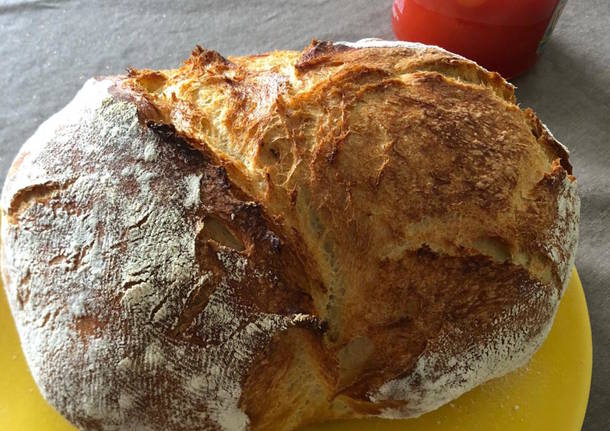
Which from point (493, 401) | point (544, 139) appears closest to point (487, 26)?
point (544, 139)

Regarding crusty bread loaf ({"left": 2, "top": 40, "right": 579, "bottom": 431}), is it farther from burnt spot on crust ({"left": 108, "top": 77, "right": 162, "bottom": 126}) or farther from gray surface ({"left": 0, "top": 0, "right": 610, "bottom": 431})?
gray surface ({"left": 0, "top": 0, "right": 610, "bottom": 431})

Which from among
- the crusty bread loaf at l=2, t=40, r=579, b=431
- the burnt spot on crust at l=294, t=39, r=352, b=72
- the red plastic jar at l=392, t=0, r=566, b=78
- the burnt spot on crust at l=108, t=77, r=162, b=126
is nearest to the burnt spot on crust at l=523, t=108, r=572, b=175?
the crusty bread loaf at l=2, t=40, r=579, b=431

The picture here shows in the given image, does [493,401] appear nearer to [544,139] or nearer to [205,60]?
[544,139]

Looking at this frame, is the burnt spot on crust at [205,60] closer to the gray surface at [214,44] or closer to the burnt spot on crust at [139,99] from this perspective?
the burnt spot on crust at [139,99]

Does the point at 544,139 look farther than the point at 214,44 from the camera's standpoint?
No

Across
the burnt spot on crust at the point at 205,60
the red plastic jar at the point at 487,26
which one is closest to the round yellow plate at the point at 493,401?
the burnt spot on crust at the point at 205,60

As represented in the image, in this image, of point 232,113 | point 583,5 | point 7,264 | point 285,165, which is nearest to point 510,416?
point 285,165

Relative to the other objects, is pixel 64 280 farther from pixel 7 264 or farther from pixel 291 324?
pixel 291 324
